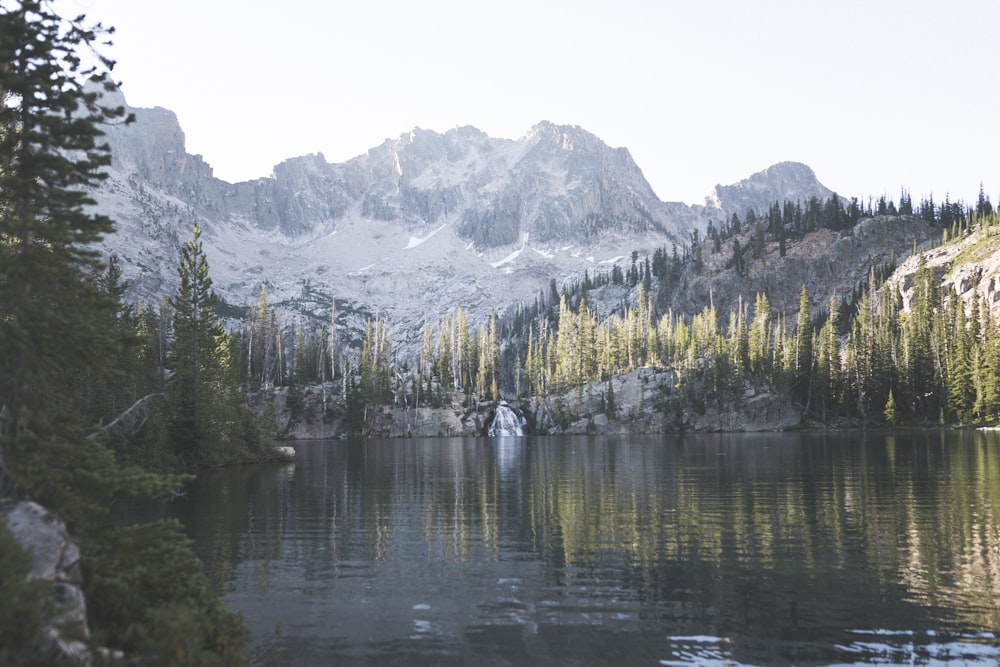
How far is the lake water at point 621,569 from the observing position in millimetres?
16672

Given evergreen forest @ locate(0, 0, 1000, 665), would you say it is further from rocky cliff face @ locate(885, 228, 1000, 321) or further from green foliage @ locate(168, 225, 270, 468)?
rocky cliff face @ locate(885, 228, 1000, 321)

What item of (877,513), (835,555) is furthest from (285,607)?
(877,513)

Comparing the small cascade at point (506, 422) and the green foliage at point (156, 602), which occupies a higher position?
the green foliage at point (156, 602)

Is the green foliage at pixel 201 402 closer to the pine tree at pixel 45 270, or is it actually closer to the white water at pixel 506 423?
the pine tree at pixel 45 270

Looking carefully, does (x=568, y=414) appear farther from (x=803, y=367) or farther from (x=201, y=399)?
(x=201, y=399)

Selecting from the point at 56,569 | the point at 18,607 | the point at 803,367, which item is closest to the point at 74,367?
the point at 56,569

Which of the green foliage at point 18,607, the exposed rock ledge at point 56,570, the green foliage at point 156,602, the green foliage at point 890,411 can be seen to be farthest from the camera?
the green foliage at point 890,411

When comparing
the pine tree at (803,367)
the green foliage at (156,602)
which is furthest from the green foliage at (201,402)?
the pine tree at (803,367)

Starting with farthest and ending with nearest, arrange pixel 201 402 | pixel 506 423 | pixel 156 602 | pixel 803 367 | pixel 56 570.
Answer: pixel 506 423 < pixel 803 367 < pixel 201 402 < pixel 156 602 < pixel 56 570

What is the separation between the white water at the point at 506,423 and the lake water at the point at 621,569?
110 metres

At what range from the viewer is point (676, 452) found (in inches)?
3273

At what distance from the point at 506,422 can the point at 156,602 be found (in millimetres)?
150029

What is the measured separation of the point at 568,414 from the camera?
16188 centimetres

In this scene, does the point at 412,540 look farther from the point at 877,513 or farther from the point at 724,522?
the point at 877,513
